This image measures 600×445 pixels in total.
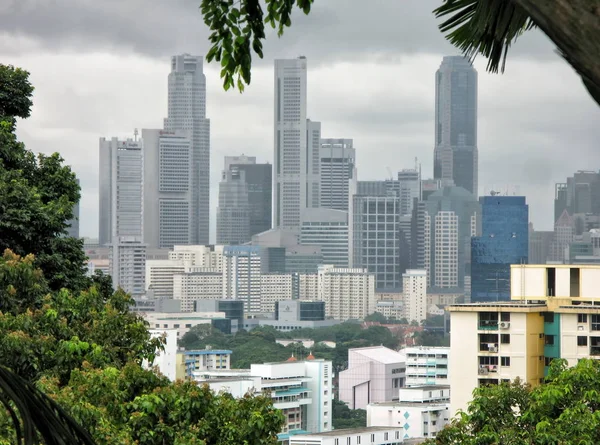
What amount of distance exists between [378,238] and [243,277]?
13.0m

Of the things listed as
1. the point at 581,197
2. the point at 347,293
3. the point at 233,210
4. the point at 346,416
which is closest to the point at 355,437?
the point at 346,416

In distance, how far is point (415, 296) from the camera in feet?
253

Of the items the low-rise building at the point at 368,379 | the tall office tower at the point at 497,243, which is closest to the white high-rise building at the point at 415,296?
the tall office tower at the point at 497,243

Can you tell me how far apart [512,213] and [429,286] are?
44.8 feet

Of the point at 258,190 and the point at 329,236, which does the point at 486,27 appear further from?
the point at 258,190

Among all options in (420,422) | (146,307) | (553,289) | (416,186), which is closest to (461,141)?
(416,186)

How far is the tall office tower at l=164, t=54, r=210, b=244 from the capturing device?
99.5m

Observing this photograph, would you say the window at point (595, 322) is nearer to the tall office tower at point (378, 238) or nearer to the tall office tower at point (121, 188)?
the tall office tower at point (378, 238)

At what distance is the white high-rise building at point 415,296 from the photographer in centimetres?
7556

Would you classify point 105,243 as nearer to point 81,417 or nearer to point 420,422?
point 420,422

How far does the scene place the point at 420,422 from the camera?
30.8 m

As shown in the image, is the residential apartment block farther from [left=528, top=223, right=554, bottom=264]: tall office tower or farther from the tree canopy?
[left=528, top=223, right=554, bottom=264]: tall office tower

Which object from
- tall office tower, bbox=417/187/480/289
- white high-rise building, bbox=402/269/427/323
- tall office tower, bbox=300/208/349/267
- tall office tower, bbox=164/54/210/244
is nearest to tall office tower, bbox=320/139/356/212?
tall office tower, bbox=300/208/349/267

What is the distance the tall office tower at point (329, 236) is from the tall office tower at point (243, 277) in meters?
7.76
